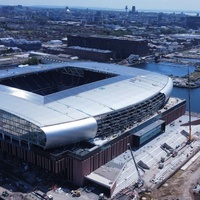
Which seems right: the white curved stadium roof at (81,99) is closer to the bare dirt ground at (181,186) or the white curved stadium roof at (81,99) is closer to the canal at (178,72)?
the bare dirt ground at (181,186)

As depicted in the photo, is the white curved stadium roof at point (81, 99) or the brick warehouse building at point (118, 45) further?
the brick warehouse building at point (118, 45)

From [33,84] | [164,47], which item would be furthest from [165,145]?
[164,47]

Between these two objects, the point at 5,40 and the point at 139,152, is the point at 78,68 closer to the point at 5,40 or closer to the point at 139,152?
the point at 139,152

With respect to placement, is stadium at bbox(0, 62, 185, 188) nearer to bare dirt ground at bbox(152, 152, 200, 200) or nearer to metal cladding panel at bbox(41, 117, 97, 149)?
metal cladding panel at bbox(41, 117, 97, 149)

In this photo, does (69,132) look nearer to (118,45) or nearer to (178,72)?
(178,72)

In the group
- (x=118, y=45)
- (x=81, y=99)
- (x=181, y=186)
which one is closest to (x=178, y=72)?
(x=118, y=45)

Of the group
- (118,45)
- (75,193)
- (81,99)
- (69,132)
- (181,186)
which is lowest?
(181,186)

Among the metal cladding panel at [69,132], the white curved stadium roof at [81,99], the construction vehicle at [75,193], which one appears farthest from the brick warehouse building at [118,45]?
the construction vehicle at [75,193]

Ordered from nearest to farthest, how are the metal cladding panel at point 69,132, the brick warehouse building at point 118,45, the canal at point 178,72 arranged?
the metal cladding panel at point 69,132
the canal at point 178,72
the brick warehouse building at point 118,45
